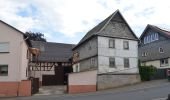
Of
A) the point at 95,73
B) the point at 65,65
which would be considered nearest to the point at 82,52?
the point at 65,65

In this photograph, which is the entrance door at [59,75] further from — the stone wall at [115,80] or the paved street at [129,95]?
the paved street at [129,95]

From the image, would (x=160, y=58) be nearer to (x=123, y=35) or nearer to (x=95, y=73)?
(x=123, y=35)

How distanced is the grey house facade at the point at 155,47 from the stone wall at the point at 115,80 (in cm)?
994

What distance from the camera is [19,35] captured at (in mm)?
36062

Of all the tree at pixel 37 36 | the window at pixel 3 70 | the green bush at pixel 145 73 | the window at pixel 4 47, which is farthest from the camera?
the tree at pixel 37 36

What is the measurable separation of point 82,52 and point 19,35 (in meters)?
13.8

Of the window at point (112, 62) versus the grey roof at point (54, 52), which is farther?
the grey roof at point (54, 52)

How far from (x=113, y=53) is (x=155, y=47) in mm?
15447

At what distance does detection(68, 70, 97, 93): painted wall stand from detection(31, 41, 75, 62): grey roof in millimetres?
14206

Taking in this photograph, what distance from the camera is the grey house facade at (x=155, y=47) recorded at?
2016 inches

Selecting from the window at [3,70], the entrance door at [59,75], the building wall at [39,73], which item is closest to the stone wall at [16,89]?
the window at [3,70]

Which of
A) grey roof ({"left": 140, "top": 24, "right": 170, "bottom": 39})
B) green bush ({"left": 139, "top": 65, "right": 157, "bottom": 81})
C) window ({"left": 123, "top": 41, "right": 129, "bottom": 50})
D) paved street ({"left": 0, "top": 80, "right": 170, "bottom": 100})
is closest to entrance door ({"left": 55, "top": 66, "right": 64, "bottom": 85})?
window ({"left": 123, "top": 41, "right": 129, "bottom": 50})

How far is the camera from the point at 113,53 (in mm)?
41375

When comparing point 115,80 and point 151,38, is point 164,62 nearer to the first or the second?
point 151,38
